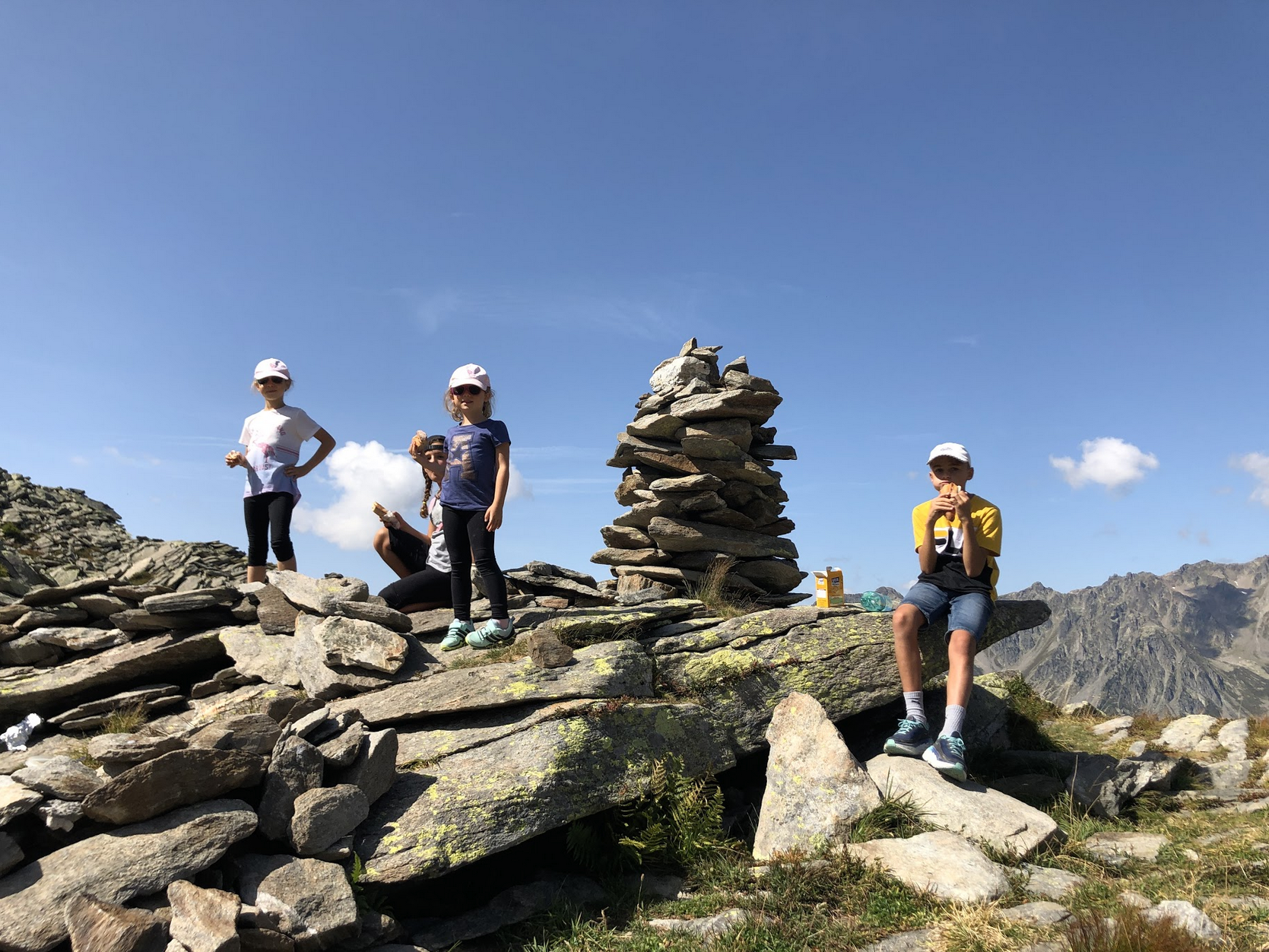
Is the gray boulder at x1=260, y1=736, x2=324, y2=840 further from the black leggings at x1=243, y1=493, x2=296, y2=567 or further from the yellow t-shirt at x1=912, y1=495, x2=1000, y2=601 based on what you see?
the yellow t-shirt at x1=912, y1=495, x2=1000, y2=601

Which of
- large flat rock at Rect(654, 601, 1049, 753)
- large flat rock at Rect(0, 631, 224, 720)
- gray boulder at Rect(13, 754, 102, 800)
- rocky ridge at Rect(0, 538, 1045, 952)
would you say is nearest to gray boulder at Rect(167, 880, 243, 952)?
rocky ridge at Rect(0, 538, 1045, 952)

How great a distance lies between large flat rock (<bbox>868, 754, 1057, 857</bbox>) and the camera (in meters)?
7.30

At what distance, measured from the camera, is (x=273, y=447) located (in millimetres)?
10586

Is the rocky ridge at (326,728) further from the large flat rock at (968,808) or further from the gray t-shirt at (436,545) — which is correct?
the large flat rock at (968,808)

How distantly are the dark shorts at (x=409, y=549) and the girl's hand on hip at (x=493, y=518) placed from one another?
2604mm

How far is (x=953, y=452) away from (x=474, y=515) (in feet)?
19.1

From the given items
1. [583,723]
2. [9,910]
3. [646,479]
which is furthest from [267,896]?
[646,479]

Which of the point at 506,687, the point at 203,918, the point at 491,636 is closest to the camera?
the point at 203,918

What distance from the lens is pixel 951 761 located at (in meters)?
8.16

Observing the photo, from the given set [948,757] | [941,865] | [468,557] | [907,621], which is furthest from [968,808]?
[468,557]

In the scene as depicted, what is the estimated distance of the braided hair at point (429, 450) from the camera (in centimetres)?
1082

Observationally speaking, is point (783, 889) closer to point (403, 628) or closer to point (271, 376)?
point (403, 628)

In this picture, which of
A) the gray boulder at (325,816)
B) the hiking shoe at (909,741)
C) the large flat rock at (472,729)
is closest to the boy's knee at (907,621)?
the hiking shoe at (909,741)

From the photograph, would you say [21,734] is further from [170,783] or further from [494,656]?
[494,656]
